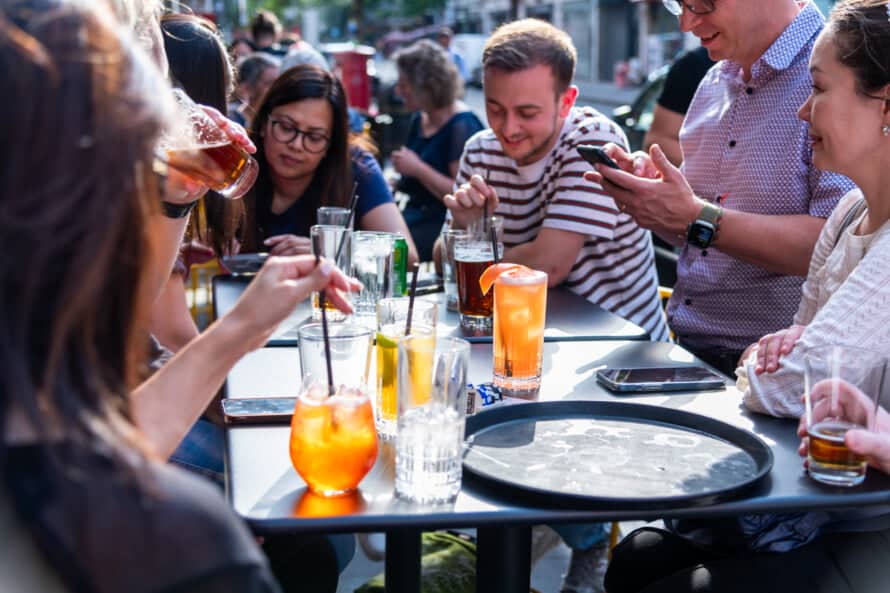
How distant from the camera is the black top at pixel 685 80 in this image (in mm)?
4461

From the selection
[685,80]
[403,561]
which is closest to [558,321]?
[403,561]

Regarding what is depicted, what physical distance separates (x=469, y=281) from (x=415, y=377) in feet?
3.30

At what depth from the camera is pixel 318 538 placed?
7.86 feet

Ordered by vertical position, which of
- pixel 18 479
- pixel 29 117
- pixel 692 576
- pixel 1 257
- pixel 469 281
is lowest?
pixel 692 576

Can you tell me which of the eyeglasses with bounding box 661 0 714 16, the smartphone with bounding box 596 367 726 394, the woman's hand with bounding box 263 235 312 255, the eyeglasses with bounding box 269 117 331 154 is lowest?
the smartphone with bounding box 596 367 726 394

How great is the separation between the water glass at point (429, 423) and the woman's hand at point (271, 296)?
0.56ft

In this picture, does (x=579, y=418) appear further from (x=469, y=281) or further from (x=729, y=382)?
(x=469, y=281)

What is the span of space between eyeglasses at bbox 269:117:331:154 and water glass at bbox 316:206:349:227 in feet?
2.17

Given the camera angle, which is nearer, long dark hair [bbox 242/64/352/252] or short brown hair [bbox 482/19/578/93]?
short brown hair [bbox 482/19/578/93]

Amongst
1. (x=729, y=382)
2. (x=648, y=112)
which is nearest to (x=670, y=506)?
(x=729, y=382)

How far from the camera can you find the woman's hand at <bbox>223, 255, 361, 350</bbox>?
147cm

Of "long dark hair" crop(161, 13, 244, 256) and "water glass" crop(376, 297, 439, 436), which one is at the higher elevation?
"long dark hair" crop(161, 13, 244, 256)

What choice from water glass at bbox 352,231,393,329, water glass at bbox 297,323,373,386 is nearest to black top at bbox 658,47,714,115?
water glass at bbox 352,231,393,329

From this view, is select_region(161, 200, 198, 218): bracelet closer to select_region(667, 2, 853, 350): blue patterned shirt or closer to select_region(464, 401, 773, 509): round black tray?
select_region(464, 401, 773, 509): round black tray
